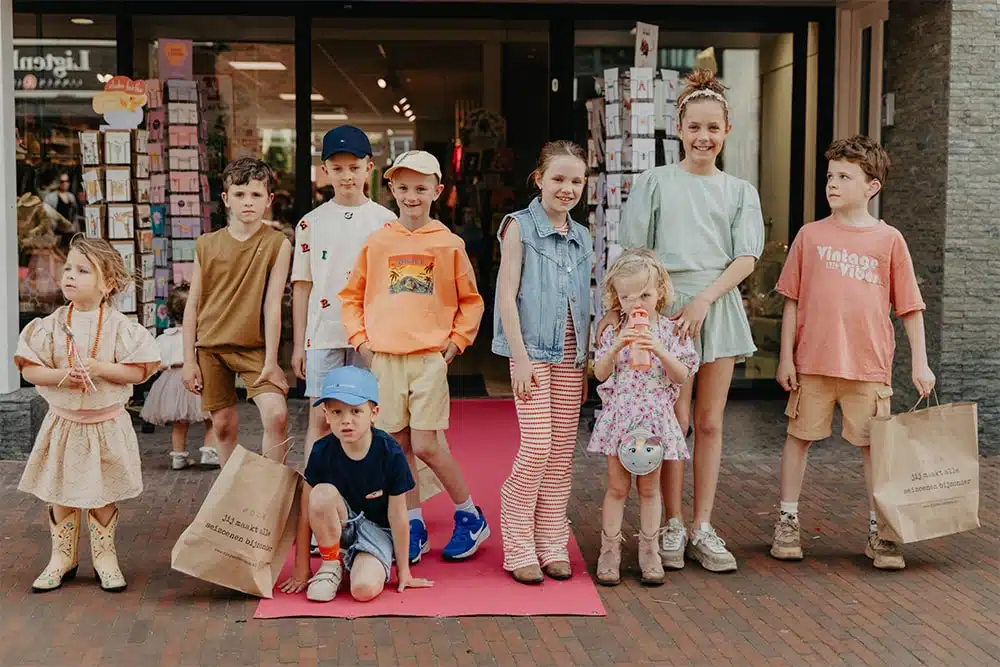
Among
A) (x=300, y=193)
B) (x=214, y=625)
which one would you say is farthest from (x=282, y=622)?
(x=300, y=193)

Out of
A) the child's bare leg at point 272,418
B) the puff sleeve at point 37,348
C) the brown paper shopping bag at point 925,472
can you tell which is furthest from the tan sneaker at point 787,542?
the puff sleeve at point 37,348

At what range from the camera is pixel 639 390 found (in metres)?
5.46

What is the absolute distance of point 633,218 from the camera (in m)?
5.73

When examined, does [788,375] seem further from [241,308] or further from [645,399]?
[241,308]

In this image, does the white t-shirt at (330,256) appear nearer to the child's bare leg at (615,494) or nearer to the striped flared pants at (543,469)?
the striped flared pants at (543,469)

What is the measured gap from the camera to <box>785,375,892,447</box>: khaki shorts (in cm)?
589

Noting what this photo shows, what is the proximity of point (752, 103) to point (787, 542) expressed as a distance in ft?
17.1

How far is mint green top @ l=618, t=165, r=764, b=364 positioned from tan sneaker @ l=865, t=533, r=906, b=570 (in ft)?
3.60

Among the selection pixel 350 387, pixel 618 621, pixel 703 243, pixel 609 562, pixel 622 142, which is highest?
pixel 622 142

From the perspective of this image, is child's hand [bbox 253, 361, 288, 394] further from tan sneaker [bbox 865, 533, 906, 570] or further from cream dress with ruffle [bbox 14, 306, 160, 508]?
tan sneaker [bbox 865, 533, 906, 570]

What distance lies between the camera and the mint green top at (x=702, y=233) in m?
5.65

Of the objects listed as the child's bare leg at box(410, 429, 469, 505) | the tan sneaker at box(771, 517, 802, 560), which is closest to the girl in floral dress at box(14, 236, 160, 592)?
the child's bare leg at box(410, 429, 469, 505)

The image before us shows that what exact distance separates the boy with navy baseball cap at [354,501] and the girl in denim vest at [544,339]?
56 cm

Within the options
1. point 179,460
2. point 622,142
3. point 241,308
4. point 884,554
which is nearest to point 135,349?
point 241,308
